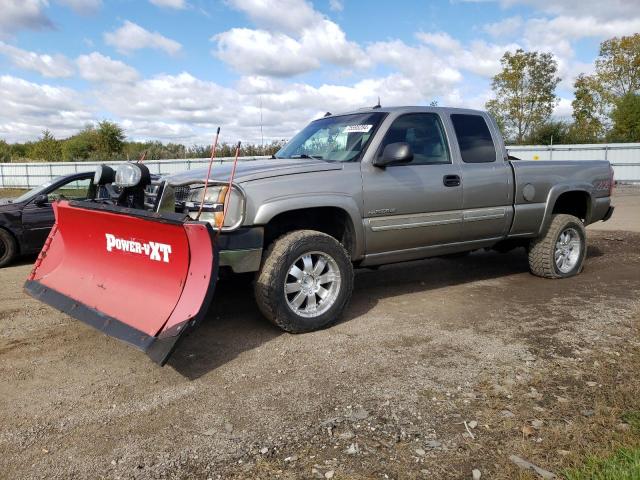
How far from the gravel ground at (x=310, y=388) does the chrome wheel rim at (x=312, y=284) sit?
0.78ft

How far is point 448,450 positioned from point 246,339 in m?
2.13

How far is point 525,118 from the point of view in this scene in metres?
40.1

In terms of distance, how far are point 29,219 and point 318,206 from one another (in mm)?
5630

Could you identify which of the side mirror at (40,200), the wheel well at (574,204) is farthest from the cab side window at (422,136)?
the side mirror at (40,200)

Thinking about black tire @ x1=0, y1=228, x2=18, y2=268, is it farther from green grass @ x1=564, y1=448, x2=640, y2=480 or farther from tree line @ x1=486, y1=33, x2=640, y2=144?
tree line @ x1=486, y1=33, x2=640, y2=144

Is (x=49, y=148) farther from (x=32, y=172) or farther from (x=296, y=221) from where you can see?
(x=296, y=221)

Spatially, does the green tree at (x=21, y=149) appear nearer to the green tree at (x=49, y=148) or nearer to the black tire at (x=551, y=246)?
the green tree at (x=49, y=148)

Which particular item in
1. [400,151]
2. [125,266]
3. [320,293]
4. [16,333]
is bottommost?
[16,333]

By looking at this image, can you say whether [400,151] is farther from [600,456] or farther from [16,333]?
[16,333]

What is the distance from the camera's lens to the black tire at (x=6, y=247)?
8042mm

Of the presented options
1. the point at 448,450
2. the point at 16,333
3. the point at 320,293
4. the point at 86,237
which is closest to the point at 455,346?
the point at 320,293

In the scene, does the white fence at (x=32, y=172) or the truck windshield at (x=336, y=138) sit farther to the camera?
the white fence at (x=32, y=172)

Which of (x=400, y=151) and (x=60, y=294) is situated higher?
(x=400, y=151)

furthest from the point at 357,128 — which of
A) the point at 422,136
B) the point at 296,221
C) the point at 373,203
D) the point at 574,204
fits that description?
the point at 574,204
